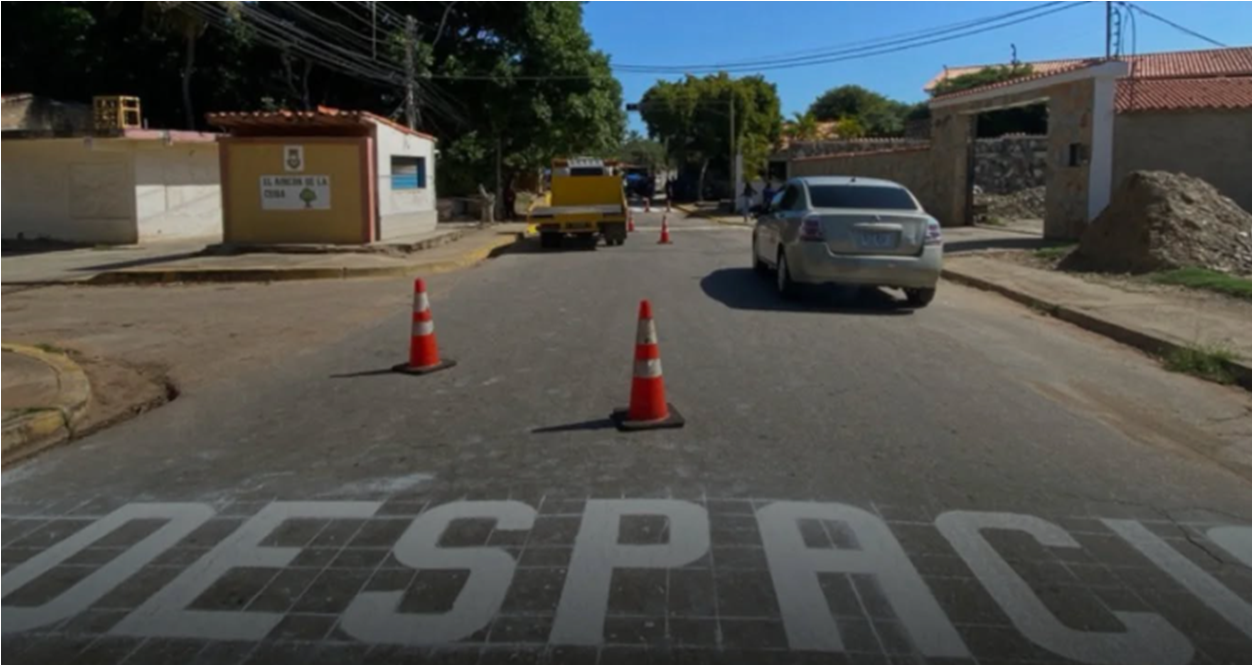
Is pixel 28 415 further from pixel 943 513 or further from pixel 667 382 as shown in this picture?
pixel 943 513

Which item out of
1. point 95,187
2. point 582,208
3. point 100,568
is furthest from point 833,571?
point 95,187

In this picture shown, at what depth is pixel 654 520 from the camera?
546 centimetres

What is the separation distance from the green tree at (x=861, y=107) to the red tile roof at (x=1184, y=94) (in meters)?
57.3

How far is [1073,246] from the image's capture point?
20344mm

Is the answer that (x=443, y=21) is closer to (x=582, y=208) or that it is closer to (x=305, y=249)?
(x=582, y=208)

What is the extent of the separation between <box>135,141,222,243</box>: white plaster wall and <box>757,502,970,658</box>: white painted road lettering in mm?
23356

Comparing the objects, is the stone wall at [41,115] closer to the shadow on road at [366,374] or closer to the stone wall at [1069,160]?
the shadow on road at [366,374]

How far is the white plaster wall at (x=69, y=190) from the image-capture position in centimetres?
2650

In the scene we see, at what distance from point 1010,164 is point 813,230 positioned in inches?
1008

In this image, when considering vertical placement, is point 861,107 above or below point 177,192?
above

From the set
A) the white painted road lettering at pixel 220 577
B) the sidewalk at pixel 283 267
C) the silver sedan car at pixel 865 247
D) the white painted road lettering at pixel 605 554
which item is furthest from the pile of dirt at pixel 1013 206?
the white painted road lettering at pixel 220 577

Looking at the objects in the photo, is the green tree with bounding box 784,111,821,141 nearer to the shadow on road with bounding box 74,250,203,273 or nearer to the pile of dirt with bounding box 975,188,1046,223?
the pile of dirt with bounding box 975,188,1046,223

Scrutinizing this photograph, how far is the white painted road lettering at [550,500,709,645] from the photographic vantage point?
430cm

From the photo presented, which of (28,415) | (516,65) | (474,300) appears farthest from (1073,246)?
(516,65)
